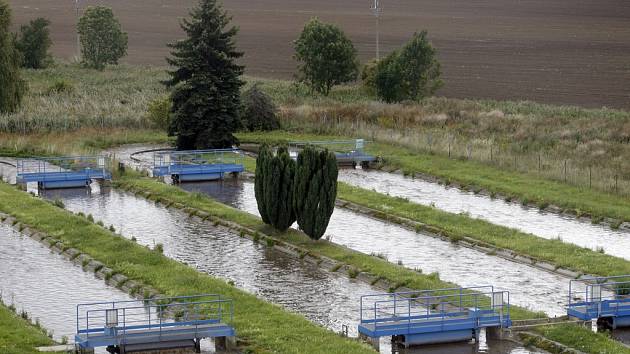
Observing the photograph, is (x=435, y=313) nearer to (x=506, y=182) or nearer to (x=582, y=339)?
(x=582, y=339)

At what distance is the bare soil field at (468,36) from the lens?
10000 centimetres

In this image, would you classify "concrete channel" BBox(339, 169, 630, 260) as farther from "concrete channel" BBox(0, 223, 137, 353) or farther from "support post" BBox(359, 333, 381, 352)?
"concrete channel" BBox(0, 223, 137, 353)

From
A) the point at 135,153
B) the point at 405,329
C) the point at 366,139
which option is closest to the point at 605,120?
the point at 366,139

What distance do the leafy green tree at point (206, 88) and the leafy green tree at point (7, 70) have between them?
11.5 meters

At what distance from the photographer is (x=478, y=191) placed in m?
56.7

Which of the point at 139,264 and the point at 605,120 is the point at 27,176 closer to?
the point at 139,264

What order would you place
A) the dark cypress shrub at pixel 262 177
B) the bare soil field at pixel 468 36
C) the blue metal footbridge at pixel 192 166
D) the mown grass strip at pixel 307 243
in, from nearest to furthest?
the mown grass strip at pixel 307 243
the dark cypress shrub at pixel 262 177
the blue metal footbridge at pixel 192 166
the bare soil field at pixel 468 36

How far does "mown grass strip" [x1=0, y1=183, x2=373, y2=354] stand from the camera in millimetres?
32000

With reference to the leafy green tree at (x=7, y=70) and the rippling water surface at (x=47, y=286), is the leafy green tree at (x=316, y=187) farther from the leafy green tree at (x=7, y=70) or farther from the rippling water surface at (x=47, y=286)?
the leafy green tree at (x=7, y=70)

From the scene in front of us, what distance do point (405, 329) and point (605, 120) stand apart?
4428 centimetres

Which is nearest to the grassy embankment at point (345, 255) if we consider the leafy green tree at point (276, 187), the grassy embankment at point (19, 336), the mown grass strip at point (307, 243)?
the mown grass strip at point (307, 243)

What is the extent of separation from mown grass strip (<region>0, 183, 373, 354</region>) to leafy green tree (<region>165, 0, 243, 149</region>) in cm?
1350

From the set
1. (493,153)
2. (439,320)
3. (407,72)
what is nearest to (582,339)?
(439,320)

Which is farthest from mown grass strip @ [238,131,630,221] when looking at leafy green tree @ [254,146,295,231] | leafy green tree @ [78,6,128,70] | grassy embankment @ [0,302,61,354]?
leafy green tree @ [78,6,128,70]
